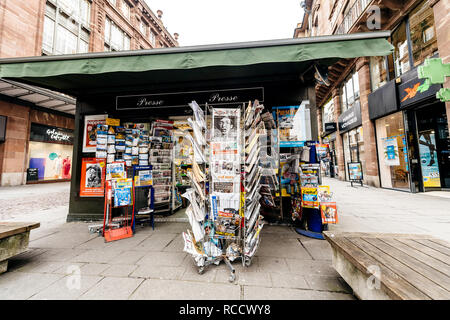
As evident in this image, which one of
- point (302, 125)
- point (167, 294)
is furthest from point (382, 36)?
point (167, 294)

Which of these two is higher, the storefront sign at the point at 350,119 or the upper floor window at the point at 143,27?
the upper floor window at the point at 143,27

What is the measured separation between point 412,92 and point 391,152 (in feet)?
9.01

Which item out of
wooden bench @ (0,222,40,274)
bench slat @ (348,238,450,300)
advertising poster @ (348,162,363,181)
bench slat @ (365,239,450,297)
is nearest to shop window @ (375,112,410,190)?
advertising poster @ (348,162,363,181)

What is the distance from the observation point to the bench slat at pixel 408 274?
45.7 inches

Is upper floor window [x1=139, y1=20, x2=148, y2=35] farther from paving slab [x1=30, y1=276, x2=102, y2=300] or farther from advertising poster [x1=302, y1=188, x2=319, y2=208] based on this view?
paving slab [x1=30, y1=276, x2=102, y2=300]

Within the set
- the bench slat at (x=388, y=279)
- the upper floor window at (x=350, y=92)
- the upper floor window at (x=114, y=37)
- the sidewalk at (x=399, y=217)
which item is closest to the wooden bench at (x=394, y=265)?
the bench slat at (x=388, y=279)

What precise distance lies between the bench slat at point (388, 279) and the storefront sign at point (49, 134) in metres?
17.8

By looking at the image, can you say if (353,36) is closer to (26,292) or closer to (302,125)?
(302,125)

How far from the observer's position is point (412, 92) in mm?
7414

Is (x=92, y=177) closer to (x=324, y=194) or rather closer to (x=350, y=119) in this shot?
(x=324, y=194)

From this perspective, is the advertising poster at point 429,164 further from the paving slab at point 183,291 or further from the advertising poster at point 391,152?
the paving slab at point 183,291

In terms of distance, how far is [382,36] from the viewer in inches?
104

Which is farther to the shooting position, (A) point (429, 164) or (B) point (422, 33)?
(A) point (429, 164)

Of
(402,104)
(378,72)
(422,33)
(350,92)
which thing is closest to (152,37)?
(350,92)
